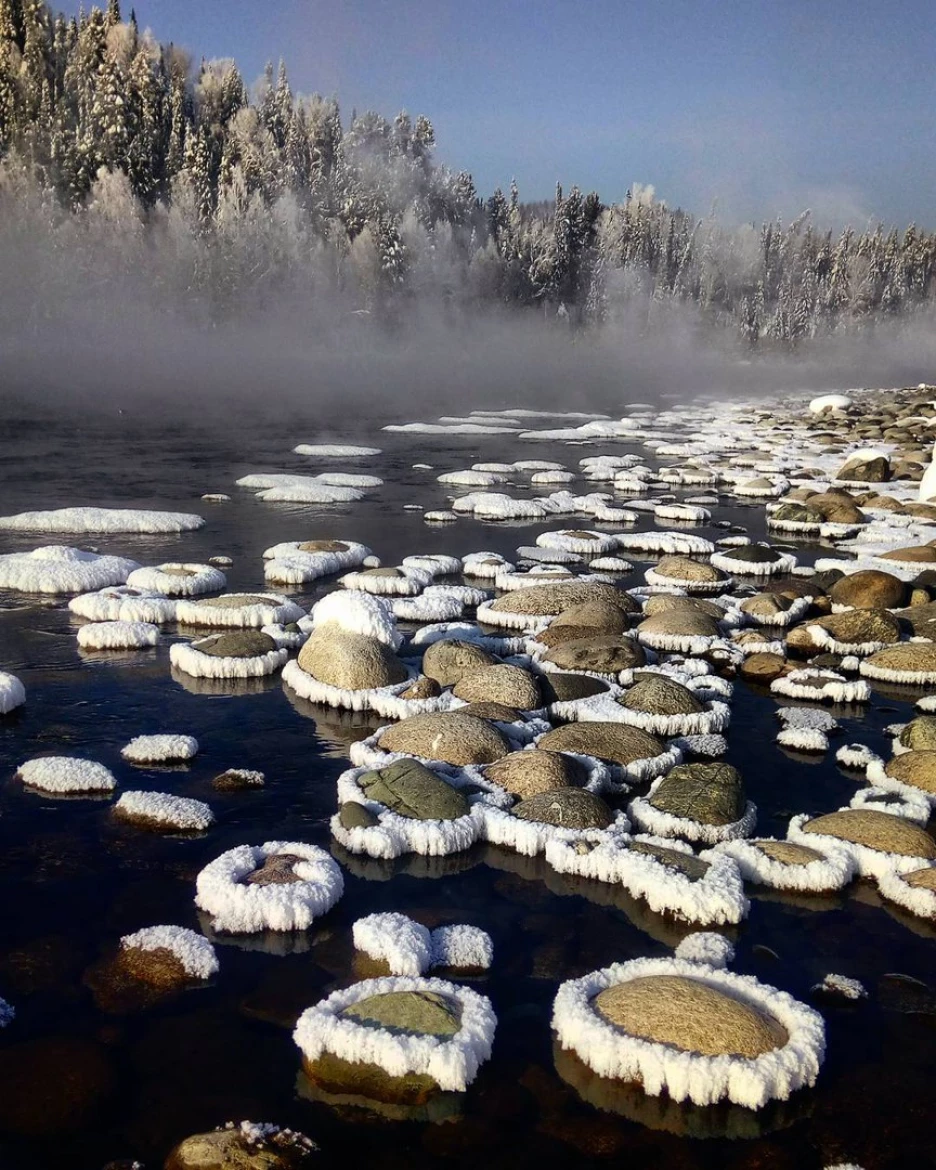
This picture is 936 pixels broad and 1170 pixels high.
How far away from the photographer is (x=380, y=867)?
5691 millimetres

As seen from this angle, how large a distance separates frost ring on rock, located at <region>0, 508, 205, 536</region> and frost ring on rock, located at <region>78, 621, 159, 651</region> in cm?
481

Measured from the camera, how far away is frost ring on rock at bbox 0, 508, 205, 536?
13930mm

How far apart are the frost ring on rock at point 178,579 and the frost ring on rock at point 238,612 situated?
0.76 meters

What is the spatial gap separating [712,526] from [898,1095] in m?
12.4

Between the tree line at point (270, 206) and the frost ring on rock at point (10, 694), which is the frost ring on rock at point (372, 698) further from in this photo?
the tree line at point (270, 206)

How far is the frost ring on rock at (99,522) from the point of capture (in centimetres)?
1393

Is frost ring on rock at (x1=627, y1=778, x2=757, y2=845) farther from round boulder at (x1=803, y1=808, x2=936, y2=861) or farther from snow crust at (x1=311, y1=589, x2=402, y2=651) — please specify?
snow crust at (x1=311, y1=589, x2=402, y2=651)

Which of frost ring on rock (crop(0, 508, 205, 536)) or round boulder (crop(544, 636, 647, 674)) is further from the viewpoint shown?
frost ring on rock (crop(0, 508, 205, 536))

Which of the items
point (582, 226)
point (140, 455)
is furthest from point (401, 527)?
point (582, 226)

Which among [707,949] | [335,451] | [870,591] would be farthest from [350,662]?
[335,451]

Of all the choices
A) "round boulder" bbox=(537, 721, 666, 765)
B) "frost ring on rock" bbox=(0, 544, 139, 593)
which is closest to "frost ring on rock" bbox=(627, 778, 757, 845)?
"round boulder" bbox=(537, 721, 666, 765)

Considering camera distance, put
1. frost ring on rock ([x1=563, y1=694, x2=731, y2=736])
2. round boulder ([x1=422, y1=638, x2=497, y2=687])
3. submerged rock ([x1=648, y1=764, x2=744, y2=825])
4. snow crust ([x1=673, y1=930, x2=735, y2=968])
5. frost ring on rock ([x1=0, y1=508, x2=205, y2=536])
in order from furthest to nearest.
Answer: frost ring on rock ([x1=0, y1=508, x2=205, y2=536])
round boulder ([x1=422, y1=638, x2=497, y2=687])
frost ring on rock ([x1=563, y1=694, x2=731, y2=736])
submerged rock ([x1=648, y1=764, x2=744, y2=825])
snow crust ([x1=673, y1=930, x2=735, y2=968])

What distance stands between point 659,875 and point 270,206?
2603 inches

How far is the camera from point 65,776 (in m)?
6.38
